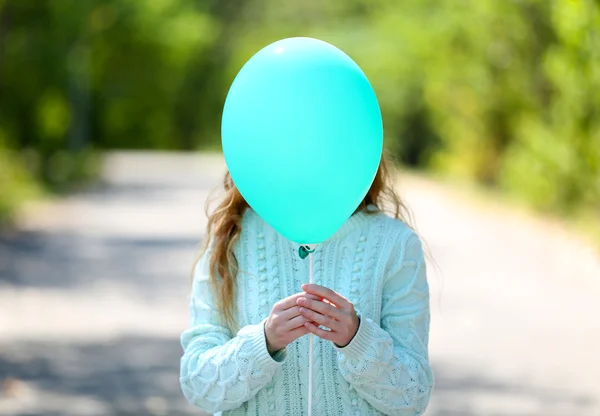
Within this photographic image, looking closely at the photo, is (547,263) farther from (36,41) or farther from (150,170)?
(150,170)

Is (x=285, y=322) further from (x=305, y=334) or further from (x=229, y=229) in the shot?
(x=229, y=229)

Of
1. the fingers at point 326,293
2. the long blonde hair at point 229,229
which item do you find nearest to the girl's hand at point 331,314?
the fingers at point 326,293

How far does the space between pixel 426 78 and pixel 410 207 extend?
30404mm

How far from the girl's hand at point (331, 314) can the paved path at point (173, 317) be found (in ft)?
7.32

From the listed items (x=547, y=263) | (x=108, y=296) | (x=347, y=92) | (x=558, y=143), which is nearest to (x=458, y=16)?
(x=558, y=143)

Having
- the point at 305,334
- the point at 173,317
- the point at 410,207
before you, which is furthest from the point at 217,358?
the point at 173,317

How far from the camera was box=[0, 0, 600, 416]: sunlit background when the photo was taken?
299 inches

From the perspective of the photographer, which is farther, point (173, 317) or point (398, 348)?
point (173, 317)

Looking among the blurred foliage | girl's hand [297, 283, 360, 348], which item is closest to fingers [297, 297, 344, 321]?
girl's hand [297, 283, 360, 348]

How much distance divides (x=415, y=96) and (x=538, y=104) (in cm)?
1962

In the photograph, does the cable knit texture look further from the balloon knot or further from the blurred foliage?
the blurred foliage

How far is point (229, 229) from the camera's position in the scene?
2562 mm

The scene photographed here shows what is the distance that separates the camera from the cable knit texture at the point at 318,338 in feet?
8.04

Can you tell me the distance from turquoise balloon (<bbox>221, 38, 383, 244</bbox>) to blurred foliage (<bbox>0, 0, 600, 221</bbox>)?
14.2 ft
